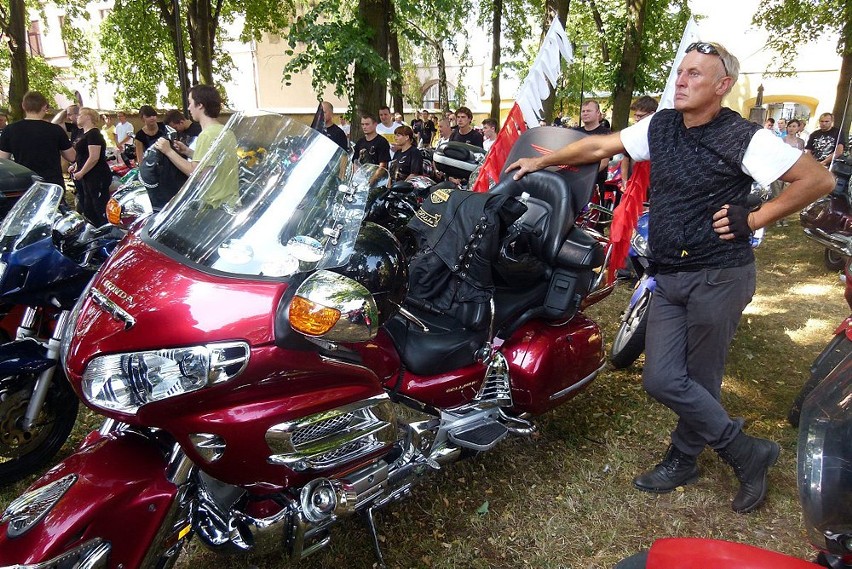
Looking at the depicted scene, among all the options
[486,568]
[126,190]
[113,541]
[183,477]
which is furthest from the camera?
[126,190]

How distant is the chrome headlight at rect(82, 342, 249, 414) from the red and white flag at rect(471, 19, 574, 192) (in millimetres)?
3443

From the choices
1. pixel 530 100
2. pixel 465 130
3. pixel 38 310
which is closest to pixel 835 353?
pixel 530 100

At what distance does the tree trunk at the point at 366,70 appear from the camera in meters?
8.79

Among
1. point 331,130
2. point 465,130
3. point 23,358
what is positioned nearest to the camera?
point 23,358

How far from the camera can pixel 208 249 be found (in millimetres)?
1858

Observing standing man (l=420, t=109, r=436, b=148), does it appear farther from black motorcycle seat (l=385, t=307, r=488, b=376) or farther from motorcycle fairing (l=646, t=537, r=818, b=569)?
motorcycle fairing (l=646, t=537, r=818, b=569)

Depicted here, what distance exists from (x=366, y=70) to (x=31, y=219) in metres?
6.48

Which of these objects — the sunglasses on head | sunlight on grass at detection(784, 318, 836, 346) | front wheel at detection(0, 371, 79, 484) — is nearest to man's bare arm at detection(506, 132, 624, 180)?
the sunglasses on head

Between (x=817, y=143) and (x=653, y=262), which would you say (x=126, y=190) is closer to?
(x=653, y=262)

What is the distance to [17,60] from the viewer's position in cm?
1166

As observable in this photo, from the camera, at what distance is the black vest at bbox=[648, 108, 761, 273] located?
246cm

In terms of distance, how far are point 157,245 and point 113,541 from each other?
0.87m

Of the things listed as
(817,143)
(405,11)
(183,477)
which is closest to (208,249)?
(183,477)

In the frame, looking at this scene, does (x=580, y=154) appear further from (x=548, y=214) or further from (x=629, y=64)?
(x=629, y=64)
